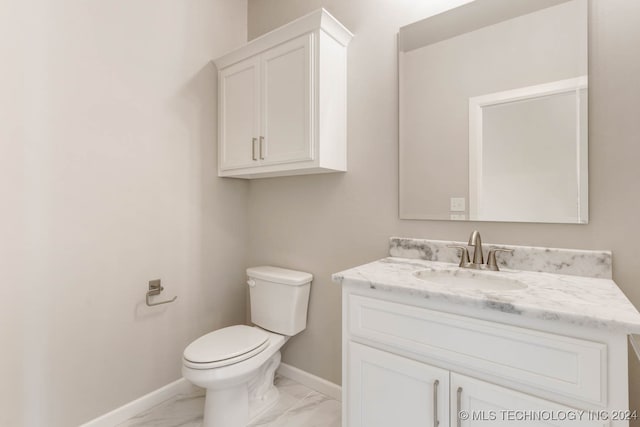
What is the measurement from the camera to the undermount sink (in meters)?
1.18

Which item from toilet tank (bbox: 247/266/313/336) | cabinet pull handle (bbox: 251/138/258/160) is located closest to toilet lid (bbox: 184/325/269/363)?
toilet tank (bbox: 247/266/313/336)

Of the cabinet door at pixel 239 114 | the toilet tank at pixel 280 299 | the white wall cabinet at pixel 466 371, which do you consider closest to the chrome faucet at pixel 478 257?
the white wall cabinet at pixel 466 371

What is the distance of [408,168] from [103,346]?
5.98 feet

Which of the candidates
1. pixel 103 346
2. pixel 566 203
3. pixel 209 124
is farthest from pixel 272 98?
pixel 103 346

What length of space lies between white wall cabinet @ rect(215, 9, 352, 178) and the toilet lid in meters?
0.92

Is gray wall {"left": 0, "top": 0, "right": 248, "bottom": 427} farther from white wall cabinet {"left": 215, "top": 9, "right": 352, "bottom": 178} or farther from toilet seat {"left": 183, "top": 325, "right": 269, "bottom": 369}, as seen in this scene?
toilet seat {"left": 183, "top": 325, "right": 269, "bottom": 369}

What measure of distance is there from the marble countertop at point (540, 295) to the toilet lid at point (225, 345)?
697 millimetres

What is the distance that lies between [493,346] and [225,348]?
1.18 m

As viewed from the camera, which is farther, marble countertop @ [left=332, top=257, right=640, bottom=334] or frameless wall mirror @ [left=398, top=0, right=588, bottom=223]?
frameless wall mirror @ [left=398, top=0, right=588, bottom=223]

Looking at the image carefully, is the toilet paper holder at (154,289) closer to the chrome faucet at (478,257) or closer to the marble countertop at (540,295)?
the marble countertop at (540,295)

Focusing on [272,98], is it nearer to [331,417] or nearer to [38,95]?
[38,95]

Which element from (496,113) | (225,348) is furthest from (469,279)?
(225,348)

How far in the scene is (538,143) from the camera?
1.24 m

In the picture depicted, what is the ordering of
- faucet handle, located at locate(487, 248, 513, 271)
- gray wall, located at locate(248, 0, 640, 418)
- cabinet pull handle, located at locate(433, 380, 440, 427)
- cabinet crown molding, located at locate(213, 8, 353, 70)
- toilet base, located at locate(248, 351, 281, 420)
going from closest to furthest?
1. cabinet pull handle, located at locate(433, 380, 440, 427)
2. gray wall, located at locate(248, 0, 640, 418)
3. faucet handle, located at locate(487, 248, 513, 271)
4. cabinet crown molding, located at locate(213, 8, 353, 70)
5. toilet base, located at locate(248, 351, 281, 420)
